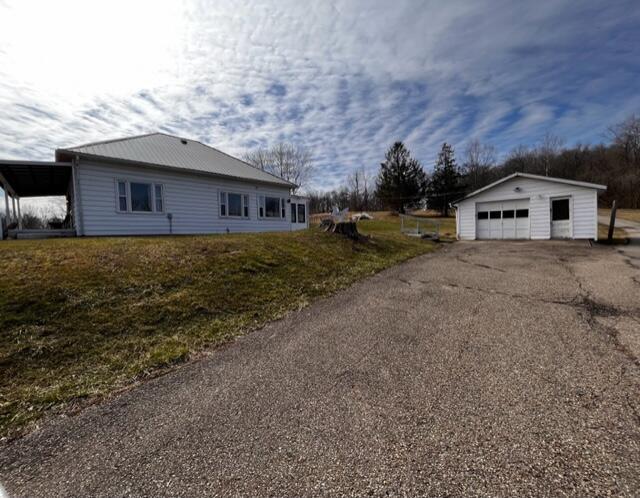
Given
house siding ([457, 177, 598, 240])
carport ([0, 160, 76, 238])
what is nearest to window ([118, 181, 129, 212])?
carport ([0, 160, 76, 238])

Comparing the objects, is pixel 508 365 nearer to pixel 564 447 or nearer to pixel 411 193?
pixel 564 447

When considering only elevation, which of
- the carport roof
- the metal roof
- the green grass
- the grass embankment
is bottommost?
the green grass

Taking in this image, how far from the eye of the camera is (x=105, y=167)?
1140 cm

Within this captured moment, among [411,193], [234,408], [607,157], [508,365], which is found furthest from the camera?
[607,157]

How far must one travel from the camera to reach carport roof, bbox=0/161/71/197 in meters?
10.4

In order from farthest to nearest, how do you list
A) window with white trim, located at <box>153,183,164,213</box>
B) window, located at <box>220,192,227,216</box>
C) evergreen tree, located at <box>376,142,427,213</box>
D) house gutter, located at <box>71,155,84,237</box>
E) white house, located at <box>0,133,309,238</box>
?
evergreen tree, located at <box>376,142,427,213</box> → window, located at <box>220,192,227,216</box> → window with white trim, located at <box>153,183,164,213</box> → white house, located at <box>0,133,309,238</box> → house gutter, located at <box>71,155,84,237</box>

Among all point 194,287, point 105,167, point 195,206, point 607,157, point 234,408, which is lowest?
point 234,408

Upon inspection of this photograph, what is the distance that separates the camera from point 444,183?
39500 mm

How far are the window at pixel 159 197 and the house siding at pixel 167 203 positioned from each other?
15cm

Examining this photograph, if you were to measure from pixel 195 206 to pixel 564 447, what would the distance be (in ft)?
48.0

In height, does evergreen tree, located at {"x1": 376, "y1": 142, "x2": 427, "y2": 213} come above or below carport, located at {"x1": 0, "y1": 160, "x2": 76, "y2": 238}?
above

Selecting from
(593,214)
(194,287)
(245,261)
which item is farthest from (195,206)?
(593,214)

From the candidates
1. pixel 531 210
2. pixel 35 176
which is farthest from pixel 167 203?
pixel 531 210

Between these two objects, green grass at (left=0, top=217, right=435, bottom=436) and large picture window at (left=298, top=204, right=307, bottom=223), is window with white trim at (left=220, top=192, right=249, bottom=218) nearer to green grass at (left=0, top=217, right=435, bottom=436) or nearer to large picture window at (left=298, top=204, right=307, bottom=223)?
large picture window at (left=298, top=204, right=307, bottom=223)
